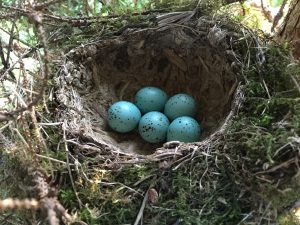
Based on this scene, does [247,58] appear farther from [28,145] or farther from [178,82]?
[28,145]

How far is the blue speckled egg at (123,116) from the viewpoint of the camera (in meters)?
1.76

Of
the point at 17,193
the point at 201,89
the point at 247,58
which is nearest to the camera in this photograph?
the point at 17,193

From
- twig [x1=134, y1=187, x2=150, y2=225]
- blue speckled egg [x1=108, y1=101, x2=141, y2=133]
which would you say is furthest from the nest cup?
twig [x1=134, y1=187, x2=150, y2=225]

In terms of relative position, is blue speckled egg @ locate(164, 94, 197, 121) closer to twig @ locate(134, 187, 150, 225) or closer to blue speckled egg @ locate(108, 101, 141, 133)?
blue speckled egg @ locate(108, 101, 141, 133)

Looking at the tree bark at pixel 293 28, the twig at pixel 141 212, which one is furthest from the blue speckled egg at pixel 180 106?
the twig at pixel 141 212

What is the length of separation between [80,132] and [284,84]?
2.13 ft

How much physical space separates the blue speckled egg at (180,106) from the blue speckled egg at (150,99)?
5 centimetres

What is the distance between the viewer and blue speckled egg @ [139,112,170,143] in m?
1.73

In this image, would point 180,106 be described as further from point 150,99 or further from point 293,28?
point 293,28

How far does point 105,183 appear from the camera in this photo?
1.35 m

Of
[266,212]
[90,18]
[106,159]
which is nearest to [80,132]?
[106,159]

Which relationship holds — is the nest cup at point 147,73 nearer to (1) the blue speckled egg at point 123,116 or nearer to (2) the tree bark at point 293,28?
(1) the blue speckled egg at point 123,116

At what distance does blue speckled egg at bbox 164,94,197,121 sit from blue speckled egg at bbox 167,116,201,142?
84 millimetres

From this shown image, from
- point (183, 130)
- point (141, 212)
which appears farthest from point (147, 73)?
point (141, 212)
